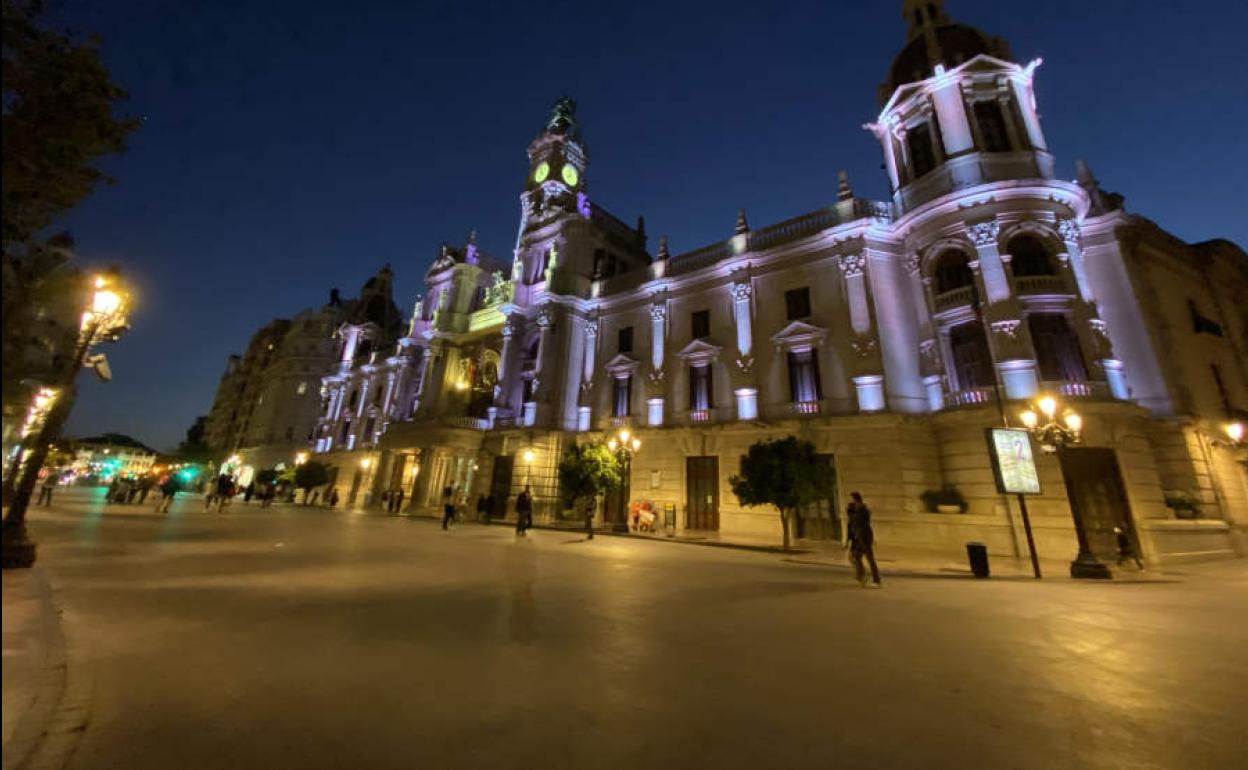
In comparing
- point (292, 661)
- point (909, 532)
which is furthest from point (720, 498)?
point (292, 661)

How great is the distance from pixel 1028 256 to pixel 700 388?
13.4 meters

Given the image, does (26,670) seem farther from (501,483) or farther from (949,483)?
(501,483)

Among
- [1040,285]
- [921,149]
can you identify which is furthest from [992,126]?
[1040,285]

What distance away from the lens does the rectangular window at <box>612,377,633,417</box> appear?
26005mm

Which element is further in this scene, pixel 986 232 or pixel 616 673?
pixel 986 232

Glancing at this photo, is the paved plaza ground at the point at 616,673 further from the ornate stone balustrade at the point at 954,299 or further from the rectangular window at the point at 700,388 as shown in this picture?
the rectangular window at the point at 700,388

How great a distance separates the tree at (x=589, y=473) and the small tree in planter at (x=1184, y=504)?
719 inches

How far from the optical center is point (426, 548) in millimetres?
12148

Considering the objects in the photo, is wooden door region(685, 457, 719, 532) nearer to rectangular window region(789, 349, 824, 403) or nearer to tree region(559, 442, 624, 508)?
tree region(559, 442, 624, 508)

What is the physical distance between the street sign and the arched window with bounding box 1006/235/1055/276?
8272 millimetres

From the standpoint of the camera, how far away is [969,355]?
17422 mm

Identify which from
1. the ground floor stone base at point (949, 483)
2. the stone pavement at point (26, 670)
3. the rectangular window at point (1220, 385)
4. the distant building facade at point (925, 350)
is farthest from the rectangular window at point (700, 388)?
the stone pavement at point (26, 670)

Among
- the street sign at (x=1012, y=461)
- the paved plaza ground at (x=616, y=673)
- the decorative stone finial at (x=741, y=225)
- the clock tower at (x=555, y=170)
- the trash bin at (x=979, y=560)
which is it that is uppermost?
the clock tower at (x=555, y=170)

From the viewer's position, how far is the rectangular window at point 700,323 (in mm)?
24366
